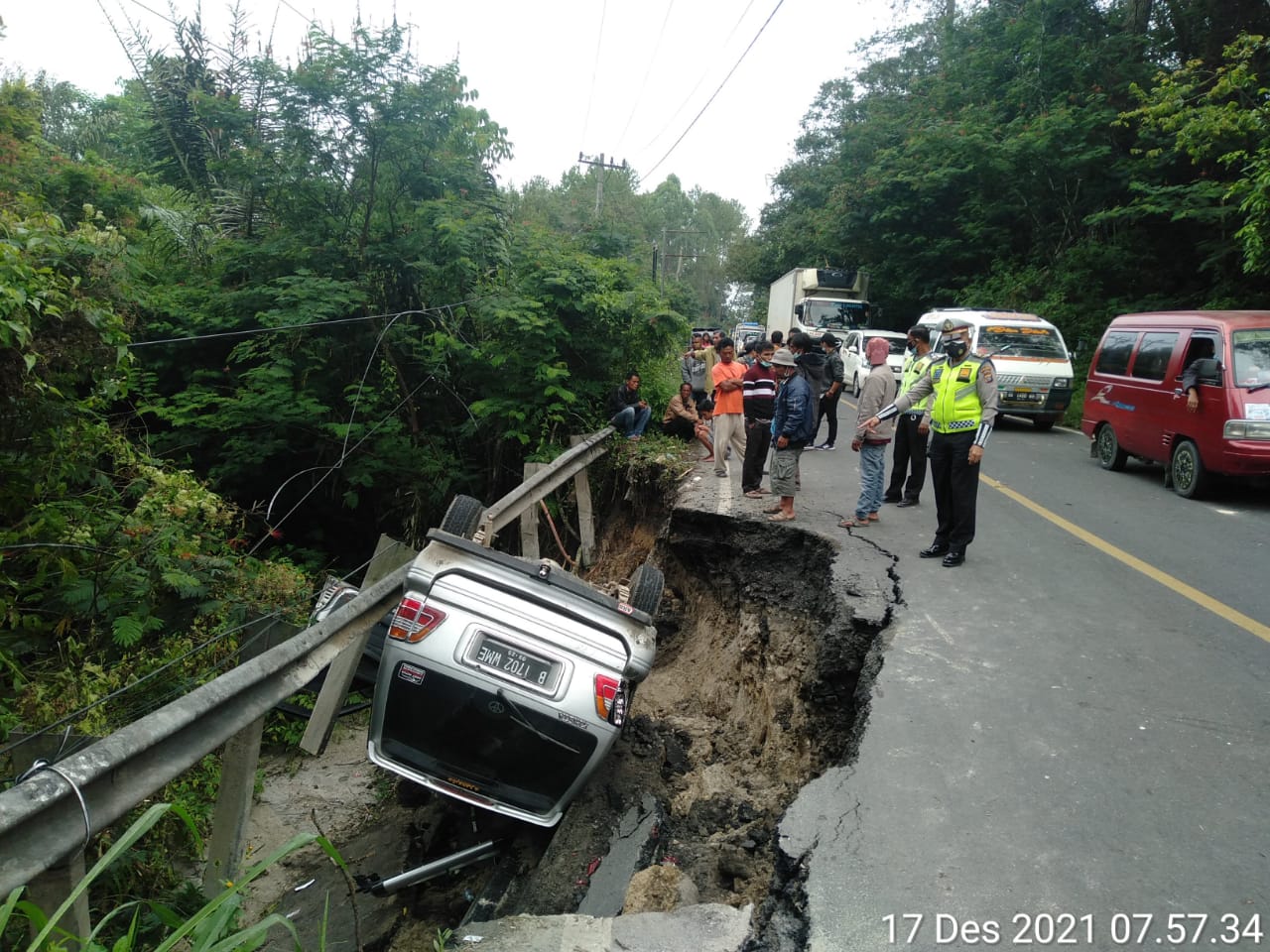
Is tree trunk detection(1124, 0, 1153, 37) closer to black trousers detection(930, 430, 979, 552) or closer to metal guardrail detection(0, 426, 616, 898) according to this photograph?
black trousers detection(930, 430, 979, 552)

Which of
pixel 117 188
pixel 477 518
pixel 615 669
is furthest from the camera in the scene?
pixel 117 188

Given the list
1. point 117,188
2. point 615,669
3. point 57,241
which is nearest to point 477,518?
point 615,669

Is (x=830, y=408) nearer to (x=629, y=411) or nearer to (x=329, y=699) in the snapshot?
(x=629, y=411)

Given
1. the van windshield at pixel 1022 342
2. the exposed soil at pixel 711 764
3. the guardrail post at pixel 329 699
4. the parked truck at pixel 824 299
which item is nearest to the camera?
the exposed soil at pixel 711 764

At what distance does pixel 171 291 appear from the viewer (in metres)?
12.9

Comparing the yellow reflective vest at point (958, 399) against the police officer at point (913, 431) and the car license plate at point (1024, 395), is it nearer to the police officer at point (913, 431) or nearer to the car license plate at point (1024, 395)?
the police officer at point (913, 431)

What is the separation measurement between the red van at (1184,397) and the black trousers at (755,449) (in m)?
5.04

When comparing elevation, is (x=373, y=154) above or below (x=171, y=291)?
above

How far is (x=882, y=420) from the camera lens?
26.6 feet

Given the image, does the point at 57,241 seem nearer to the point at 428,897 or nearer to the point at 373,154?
the point at 428,897

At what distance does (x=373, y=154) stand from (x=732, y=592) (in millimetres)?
8289

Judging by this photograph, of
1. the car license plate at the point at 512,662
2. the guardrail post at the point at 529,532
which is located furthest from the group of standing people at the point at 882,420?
the car license plate at the point at 512,662

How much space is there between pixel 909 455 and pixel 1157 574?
2.95 m

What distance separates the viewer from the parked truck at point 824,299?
26.1 meters
